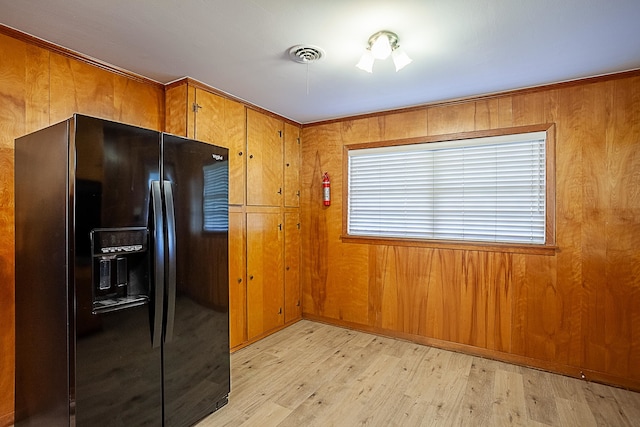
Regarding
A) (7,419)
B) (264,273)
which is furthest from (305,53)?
(7,419)

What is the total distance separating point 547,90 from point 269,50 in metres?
2.32

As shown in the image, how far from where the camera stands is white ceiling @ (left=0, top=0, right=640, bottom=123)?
5.54 ft

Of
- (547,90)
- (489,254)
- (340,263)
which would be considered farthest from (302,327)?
(547,90)

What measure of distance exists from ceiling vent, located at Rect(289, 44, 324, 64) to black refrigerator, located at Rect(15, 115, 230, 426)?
2.83 feet

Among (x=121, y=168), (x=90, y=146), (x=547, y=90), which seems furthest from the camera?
(x=547, y=90)

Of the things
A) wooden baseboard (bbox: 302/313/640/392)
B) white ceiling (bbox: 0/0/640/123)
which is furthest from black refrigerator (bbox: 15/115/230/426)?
wooden baseboard (bbox: 302/313/640/392)

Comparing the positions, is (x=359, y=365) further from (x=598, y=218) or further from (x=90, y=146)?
(x=90, y=146)

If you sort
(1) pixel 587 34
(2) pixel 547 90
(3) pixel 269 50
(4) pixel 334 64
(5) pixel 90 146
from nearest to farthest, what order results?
(5) pixel 90 146 < (1) pixel 587 34 < (3) pixel 269 50 < (4) pixel 334 64 < (2) pixel 547 90

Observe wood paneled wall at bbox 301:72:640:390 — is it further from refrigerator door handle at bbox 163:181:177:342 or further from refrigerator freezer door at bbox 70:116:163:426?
refrigerator freezer door at bbox 70:116:163:426

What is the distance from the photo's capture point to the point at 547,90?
2.73m

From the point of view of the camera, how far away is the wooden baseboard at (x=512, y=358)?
2520 mm

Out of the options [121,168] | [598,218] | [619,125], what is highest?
[619,125]

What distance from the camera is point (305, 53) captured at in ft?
7.05

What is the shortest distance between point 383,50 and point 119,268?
190cm
